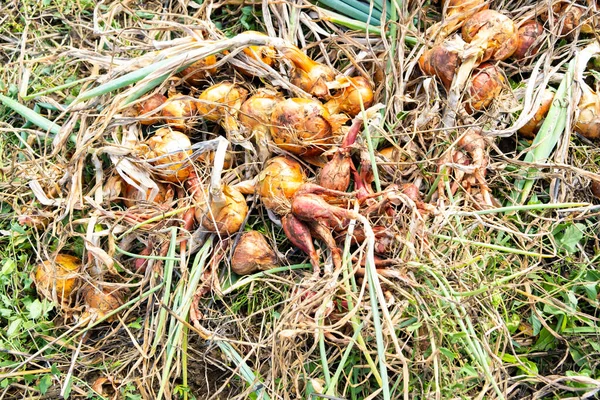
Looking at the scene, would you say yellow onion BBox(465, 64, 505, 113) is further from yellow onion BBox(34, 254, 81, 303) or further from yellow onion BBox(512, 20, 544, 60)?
yellow onion BBox(34, 254, 81, 303)

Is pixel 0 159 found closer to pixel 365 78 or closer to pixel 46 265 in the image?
pixel 46 265

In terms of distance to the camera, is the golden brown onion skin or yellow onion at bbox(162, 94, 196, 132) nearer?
the golden brown onion skin

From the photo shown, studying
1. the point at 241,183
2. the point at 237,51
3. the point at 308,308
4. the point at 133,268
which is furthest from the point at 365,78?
the point at 133,268

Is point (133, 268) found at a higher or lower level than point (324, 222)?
lower

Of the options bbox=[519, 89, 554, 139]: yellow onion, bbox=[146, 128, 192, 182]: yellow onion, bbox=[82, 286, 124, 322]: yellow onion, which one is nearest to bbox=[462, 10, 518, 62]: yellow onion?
bbox=[519, 89, 554, 139]: yellow onion

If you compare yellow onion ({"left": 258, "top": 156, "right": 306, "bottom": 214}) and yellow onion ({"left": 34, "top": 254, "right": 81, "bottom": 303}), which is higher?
yellow onion ({"left": 258, "top": 156, "right": 306, "bottom": 214})

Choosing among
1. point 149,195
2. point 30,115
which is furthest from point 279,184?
point 30,115

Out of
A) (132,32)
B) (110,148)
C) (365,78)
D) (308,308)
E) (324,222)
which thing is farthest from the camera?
(132,32)

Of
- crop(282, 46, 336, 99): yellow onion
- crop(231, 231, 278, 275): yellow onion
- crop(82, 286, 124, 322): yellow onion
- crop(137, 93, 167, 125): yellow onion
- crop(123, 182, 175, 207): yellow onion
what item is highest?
crop(282, 46, 336, 99): yellow onion
